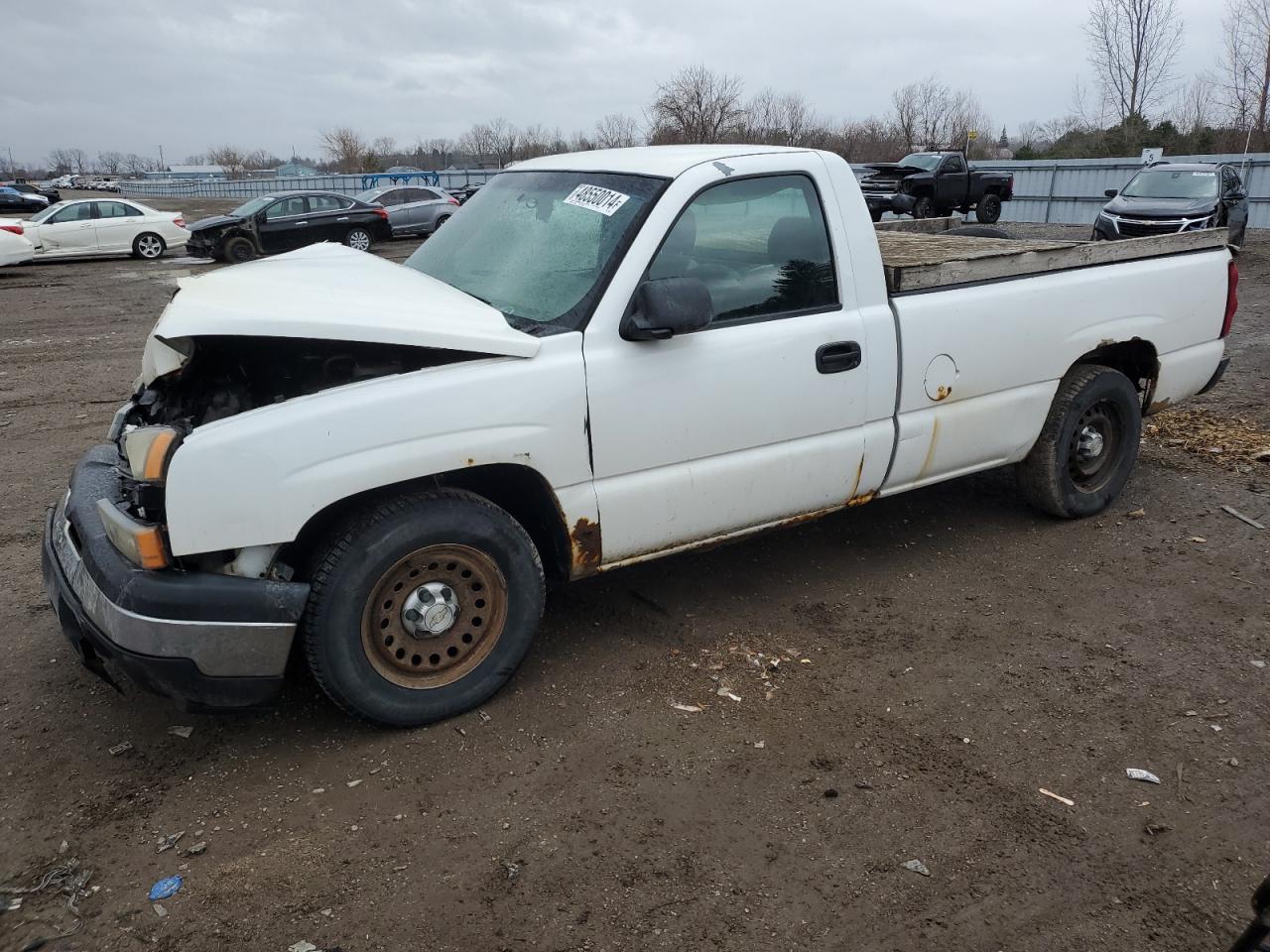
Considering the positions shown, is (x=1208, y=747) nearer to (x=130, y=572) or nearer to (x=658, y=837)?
(x=658, y=837)

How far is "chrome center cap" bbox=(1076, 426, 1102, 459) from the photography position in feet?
17.0

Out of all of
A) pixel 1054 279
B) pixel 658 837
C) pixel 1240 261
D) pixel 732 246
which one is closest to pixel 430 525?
pixel 658 837

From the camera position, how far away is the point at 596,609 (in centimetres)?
439

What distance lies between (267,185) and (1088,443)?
60.3m

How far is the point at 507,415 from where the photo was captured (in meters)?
3.28

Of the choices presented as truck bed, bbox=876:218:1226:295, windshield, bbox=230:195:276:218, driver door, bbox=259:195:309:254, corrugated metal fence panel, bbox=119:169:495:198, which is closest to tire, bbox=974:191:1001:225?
corrugated metal fence panel, bbox=119:169:495:198

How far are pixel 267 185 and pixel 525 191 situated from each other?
59735 millimetres

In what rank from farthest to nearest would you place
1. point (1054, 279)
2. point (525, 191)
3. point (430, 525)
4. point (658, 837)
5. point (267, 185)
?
point (267, 185)
point (1054, 279)
point (525, 191)
point (430, 525)
point (658, 837)

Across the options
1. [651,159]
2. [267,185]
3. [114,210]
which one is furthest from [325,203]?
[267,185]

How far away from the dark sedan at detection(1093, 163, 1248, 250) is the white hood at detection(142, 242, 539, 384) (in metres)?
14.0

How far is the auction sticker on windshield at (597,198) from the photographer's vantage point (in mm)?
3738

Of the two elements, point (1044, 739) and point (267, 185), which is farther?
point (267, 185)

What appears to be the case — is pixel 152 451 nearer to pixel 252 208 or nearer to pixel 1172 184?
pixel 1172 184

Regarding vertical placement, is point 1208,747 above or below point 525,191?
below
